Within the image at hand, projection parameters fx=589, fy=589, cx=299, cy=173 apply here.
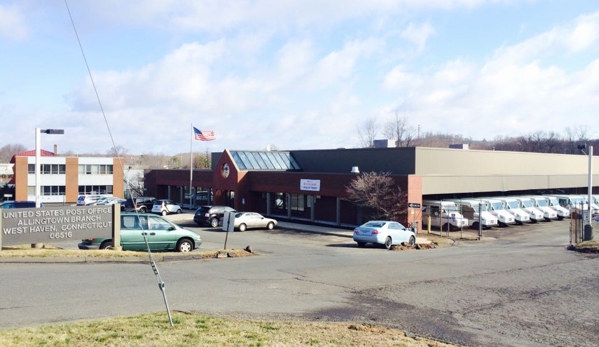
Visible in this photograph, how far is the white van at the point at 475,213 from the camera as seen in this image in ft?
131

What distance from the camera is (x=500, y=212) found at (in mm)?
42531

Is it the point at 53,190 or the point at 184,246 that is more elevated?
the point at 53,190

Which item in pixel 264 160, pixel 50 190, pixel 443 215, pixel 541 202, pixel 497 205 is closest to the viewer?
pixel 443 215

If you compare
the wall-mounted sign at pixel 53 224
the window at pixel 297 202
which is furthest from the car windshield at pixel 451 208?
the wall-mounted sign at pixel 53 224

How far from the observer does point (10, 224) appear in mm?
17922

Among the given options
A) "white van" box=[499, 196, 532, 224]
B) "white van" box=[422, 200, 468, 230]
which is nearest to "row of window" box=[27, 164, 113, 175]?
"white van" box=[422, 200, 468, 230]

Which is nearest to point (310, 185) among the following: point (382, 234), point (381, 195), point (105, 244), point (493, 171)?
point (381, 195)

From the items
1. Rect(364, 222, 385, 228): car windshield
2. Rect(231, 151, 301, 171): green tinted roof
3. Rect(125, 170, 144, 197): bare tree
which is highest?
Rect(231, 151, 301, 171): green tinted roof

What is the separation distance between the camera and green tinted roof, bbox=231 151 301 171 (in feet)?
169

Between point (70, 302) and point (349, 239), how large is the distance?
2442cm

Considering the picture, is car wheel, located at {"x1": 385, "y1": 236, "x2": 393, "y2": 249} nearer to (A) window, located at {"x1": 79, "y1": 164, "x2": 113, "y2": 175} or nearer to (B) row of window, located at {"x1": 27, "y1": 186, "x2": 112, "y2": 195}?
(B) row of window, located at {"x1": 27, "y1": 186, "x2": 112, "y2": 195}

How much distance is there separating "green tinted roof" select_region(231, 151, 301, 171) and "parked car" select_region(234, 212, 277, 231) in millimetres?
11481

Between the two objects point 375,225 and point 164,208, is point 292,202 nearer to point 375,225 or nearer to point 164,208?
point 164,208

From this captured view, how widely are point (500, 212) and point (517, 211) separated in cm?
216
